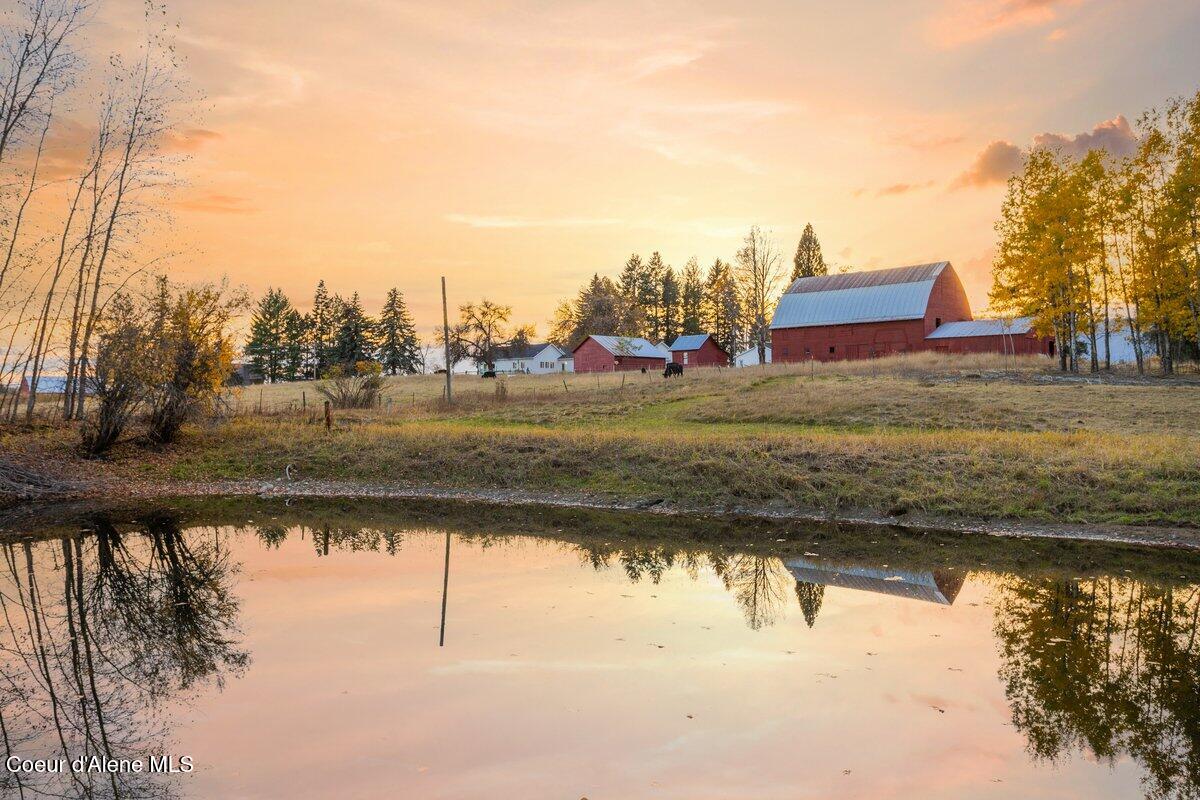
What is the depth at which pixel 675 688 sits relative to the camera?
25.4 ft

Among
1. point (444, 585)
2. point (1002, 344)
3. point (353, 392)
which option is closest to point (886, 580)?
point (444, 585)

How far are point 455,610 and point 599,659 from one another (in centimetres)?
272

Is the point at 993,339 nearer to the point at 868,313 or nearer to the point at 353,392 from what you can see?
the point at 868,313

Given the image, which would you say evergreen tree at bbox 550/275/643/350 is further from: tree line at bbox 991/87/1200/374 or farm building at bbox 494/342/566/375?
tree line at bbox 991/87/1200/374

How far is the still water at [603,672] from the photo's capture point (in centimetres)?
599

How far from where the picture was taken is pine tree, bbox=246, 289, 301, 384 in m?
91.2

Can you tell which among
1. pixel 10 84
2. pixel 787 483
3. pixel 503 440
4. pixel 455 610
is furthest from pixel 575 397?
A: pixel 455 610

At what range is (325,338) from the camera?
320 ft

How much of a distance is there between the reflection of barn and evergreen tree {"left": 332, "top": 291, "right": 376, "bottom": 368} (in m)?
80.9

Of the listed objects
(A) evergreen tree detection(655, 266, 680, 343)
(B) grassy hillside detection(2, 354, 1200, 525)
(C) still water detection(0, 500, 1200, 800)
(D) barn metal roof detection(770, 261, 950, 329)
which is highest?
(A) evergreen tree detection(655, 266, 680, 343)

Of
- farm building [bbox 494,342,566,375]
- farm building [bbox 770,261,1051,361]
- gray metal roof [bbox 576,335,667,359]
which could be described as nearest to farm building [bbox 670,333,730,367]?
gray metal roof [bbox 576,335,667,359]

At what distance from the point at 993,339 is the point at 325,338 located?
248ft

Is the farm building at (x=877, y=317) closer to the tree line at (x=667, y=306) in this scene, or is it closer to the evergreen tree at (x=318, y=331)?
the tree line at (x=667, y=306)

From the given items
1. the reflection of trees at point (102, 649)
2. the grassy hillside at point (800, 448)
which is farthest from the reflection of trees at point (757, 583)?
the reflection of trees at point (102, 649)
